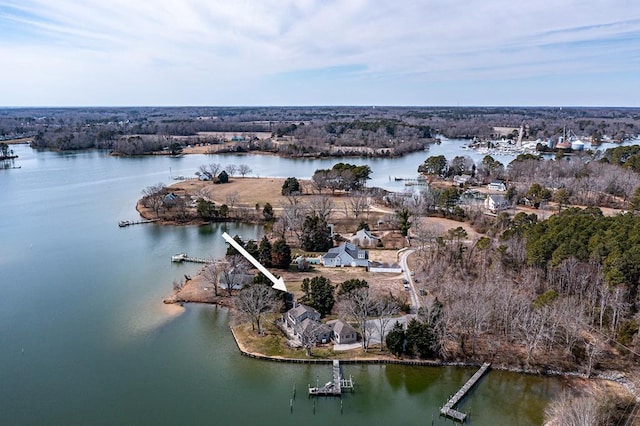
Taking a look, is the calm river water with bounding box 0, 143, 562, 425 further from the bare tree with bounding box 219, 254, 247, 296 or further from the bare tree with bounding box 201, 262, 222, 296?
the bare tree with bounding box 219, 254, 247, 296

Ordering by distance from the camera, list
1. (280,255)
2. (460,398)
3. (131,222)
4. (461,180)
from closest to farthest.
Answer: (460,398) < (280,255) < (131,222) < (461,180)

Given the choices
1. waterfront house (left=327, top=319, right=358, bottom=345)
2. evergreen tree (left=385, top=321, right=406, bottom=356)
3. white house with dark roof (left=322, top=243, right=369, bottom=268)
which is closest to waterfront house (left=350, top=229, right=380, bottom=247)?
white house with dark roof (left=322, top=243, right=369, bottom=268)

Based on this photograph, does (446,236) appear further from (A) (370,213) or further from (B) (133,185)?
(B) (133,185)

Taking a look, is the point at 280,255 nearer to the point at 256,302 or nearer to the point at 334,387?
the point at 256,302

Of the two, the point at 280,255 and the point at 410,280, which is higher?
the point at 280,255

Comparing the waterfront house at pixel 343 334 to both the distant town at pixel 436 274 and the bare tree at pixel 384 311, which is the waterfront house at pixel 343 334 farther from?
the bare tree at pixel 384 311

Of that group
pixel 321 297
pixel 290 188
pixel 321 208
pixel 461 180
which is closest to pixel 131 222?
pixel 290 188

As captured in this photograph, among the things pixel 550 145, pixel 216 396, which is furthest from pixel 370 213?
pixel 550 145
